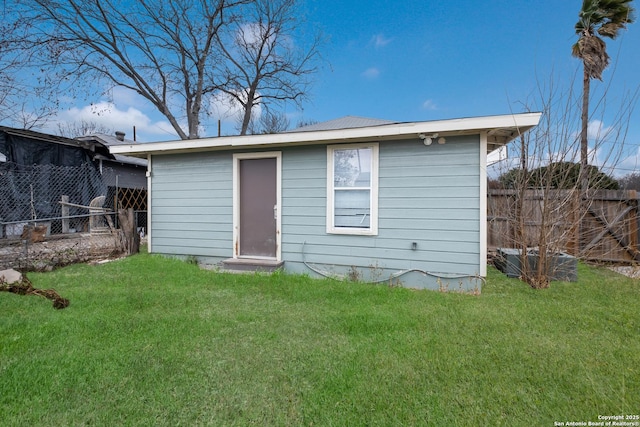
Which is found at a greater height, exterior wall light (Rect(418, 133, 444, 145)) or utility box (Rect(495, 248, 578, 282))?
exterior wall light (Rect(418, 133, 444, 145))

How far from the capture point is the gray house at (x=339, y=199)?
423cm

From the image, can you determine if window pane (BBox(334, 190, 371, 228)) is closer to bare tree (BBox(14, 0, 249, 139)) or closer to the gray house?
the gray house

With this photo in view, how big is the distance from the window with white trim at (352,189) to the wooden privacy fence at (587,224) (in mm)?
2306

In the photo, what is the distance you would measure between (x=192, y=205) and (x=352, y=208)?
3.07 m

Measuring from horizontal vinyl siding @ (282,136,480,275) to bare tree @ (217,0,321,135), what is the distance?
445 inches

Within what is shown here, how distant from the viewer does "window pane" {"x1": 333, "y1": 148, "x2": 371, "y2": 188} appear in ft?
15.5

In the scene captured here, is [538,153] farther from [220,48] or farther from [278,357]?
[220,48]

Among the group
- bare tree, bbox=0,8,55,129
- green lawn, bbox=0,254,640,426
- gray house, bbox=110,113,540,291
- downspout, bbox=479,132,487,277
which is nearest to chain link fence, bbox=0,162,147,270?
gray house, bbox=110,113,540,291

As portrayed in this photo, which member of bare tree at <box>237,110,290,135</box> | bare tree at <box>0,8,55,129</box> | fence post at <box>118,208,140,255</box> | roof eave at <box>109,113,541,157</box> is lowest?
fence post at <box>118,208,140,255</box>

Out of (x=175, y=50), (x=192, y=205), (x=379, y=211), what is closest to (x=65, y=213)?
(x=192, y=205)

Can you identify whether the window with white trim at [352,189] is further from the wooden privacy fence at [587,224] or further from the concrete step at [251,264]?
the wooden privacy fence at [587,224]

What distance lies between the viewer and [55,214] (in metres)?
8.61

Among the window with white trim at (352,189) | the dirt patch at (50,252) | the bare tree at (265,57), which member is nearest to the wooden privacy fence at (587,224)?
the window with white trim at (352,189)

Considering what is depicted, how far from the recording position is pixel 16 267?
189 inches
